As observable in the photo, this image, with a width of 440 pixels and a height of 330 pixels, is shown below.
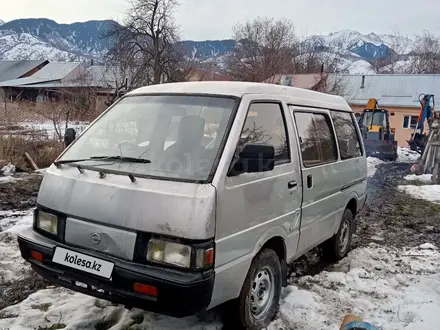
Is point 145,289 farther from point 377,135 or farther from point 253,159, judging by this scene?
point 377,135

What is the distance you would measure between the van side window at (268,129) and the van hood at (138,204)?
700mm

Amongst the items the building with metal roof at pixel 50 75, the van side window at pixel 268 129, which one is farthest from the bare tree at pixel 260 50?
the van side window at pixel 268 129

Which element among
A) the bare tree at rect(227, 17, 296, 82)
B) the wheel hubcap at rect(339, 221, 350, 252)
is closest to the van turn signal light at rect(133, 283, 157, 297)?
the wheel hubcap at rect(339, 221, 350, 252)

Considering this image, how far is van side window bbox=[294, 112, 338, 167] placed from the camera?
12.6 ft

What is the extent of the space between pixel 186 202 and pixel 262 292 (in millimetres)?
1338

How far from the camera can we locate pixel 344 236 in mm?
5266

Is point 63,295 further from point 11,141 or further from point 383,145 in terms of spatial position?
point 383,145

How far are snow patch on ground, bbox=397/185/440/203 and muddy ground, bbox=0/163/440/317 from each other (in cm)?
27

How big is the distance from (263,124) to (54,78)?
5508 centimetres

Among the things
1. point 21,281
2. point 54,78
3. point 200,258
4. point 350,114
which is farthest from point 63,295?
point 54,78

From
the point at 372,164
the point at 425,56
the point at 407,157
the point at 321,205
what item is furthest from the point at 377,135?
the point at 425,56

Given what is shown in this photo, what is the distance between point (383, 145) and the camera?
59.8 ft

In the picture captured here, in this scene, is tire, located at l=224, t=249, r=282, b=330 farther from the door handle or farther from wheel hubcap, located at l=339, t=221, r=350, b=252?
wheel hubcap, located at l=339, t=221, r=350, b=252

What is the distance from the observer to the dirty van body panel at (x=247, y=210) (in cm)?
274
